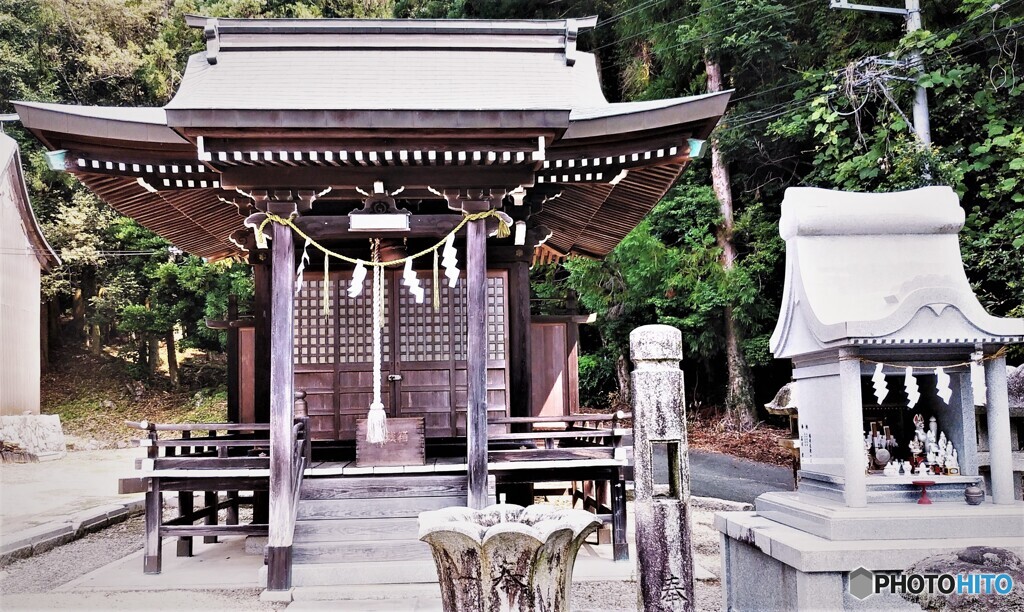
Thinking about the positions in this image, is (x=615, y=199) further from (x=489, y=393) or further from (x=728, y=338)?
(x=728, y=338)

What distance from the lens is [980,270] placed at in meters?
12.6

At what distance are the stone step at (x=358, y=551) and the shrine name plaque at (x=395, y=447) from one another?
83 cm

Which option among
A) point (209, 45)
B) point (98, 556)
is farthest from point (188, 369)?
point (209, 45)

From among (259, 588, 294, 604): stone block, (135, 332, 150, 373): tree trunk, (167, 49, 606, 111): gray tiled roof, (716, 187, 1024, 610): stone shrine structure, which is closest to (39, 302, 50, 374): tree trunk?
(135, 332, 150, 373): tree trunk

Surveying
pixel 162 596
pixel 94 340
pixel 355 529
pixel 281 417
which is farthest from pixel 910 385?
pixel 94 340

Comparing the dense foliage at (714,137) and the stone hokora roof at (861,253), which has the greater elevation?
the dense foliage at (714,137)

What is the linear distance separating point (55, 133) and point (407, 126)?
334 centimetres

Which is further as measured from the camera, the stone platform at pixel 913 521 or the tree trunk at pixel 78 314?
the tree trunk at pixel 78 314

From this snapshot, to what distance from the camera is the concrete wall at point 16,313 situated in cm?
1752

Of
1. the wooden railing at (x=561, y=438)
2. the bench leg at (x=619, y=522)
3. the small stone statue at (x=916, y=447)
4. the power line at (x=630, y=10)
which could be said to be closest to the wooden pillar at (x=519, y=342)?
the wooden railing at (x=561, y=438)

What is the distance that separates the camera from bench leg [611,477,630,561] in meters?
8.00

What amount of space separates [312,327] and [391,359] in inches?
41.7

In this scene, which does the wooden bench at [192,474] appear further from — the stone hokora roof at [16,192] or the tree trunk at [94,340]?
the tree trunk at [94,340]

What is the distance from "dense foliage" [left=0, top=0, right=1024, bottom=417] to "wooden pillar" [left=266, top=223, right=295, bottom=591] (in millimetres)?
10151
